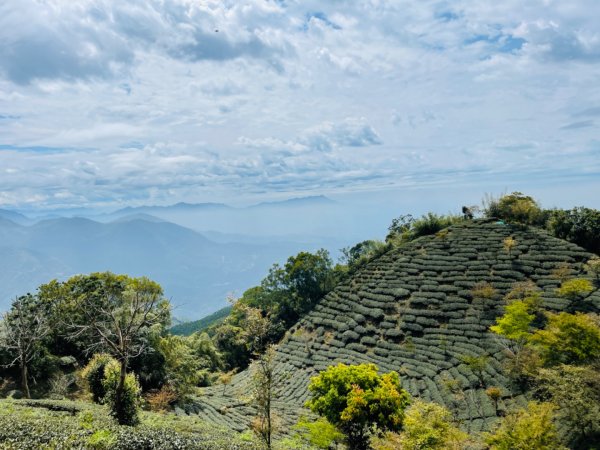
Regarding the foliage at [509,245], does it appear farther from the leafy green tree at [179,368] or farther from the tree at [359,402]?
the leafy green tree at [179,368]

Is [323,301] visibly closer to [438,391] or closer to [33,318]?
[438,391]

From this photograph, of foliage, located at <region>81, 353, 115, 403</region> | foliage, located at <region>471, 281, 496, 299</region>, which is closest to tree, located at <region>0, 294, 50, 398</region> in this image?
foliage, located at <region>81, 353, 115, 403</region>

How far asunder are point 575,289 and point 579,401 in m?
15.2

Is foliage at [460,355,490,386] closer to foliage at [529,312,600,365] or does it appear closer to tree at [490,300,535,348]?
tree at [490,300,535,348]

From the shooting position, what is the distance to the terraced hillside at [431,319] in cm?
2997

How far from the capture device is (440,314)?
1507 inches

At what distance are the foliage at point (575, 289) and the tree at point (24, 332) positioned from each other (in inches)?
1609

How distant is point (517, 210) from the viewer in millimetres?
48438

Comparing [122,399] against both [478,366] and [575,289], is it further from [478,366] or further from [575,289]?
[575,289]

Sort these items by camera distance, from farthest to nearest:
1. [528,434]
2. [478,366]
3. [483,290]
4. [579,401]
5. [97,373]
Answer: [483,290] → [478,366] → [97,373] → [579,401] → [528,434]

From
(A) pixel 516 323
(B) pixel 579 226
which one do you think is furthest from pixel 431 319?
(B) pixel 579 226

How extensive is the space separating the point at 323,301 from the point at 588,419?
33885 millimetres

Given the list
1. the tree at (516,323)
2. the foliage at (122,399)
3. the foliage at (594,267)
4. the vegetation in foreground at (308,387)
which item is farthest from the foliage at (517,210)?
the foliage at (122,399)

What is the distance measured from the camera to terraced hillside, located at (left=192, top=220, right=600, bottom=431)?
30.0 m
